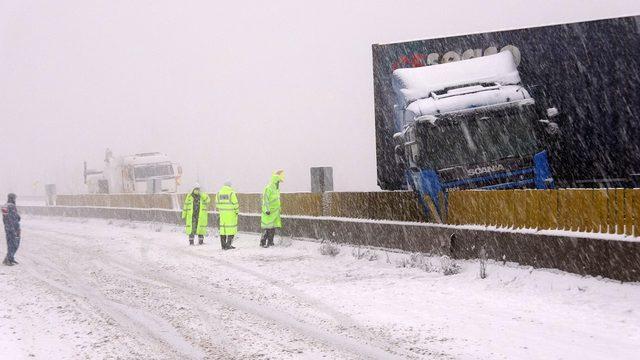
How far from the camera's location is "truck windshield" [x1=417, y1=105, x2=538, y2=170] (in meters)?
13.4

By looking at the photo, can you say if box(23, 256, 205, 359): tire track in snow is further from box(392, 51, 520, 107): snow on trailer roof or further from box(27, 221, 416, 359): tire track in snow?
box(392, 51, 520, 107): snow on trailer roof

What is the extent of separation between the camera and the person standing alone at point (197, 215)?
19.0 meters

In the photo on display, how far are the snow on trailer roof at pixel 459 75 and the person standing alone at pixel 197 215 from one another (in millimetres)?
7143

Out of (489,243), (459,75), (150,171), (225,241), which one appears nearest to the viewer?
(489,243)

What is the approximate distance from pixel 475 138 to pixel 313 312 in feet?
19.0

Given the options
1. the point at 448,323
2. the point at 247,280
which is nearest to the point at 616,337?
the point at 448,323

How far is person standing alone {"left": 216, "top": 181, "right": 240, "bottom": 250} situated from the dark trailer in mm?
6820

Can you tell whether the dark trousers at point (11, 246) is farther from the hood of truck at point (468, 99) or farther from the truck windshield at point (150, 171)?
the truck windshield at point (150, 171)

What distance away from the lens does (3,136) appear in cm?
17112

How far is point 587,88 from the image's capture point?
13469 millimetres

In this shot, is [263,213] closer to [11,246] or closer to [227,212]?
[227,212]

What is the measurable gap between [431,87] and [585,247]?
5.33 m

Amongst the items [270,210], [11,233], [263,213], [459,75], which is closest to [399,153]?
[459,75]

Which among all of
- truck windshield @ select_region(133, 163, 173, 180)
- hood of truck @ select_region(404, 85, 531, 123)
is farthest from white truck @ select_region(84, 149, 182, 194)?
hood of truck @ select_region(404, 85, 531, 123)
